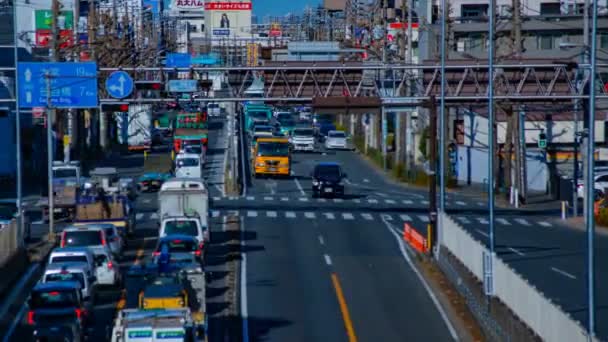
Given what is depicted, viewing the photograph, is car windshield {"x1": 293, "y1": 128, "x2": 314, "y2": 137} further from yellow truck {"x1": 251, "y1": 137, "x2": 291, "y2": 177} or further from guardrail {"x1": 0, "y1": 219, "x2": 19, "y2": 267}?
guardrail {"x1": 0, "y1": 219, "x2": 19, "y2": 267}

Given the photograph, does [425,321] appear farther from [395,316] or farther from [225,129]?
[225,129]

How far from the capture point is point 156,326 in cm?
2072

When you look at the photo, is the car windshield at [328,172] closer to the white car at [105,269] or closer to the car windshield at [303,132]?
the car windshield at [303,132]

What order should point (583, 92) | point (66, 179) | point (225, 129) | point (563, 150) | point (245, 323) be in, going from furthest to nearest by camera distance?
point (225, 129)
point (563, 150)
point (66, 179)
point (583, 92)
point (245, 323)

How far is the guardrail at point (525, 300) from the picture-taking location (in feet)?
57.1

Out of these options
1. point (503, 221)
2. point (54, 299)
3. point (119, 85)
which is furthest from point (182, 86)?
point (54, 299)

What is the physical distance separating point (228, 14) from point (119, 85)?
148 metres

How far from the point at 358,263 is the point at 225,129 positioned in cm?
7412

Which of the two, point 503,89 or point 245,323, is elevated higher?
point 503,89

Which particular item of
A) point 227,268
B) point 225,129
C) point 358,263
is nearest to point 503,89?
point 358,263

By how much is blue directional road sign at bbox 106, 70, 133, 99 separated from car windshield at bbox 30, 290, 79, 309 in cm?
2059

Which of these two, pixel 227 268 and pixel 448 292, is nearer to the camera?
pixel 448 292

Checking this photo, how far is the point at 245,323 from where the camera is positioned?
26547 millimetres

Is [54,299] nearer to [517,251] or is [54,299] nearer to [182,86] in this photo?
[517,251]
